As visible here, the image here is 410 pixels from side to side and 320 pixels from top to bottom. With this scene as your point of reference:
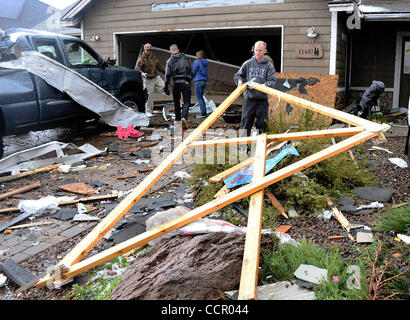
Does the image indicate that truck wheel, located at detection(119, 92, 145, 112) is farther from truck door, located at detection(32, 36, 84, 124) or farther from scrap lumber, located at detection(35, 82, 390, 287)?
scrap lumber, located at detection(35, 82, 390, 287)

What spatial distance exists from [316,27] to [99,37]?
6995 mm

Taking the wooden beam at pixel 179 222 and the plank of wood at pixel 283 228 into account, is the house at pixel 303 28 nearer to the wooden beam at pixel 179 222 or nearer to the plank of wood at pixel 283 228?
the plank of wood at pixel 283 228

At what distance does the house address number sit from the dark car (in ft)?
14.3

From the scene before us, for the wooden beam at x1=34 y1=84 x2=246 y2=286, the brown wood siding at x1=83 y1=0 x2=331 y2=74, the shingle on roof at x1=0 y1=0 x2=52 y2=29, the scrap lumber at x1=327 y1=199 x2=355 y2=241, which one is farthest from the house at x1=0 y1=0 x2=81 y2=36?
the scrap lumber at x1=327 y1=199 x2=355 y2=241

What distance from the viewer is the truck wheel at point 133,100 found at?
31.6 ft

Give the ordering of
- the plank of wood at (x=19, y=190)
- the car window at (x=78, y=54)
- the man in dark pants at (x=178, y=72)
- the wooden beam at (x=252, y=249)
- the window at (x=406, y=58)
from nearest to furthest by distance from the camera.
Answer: the wooden beam at (x=252, y=249) → the plank of wood at (x=19, y=190) → the car window at (x=78, y=54) → the man in dark pants at (x=178, y=72) → the window at (x=406, y=58)

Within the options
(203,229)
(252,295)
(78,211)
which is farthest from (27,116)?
(252,295)

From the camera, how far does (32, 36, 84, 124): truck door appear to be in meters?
7.52

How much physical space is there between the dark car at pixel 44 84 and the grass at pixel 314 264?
18.3 feet

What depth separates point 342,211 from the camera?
454 cm

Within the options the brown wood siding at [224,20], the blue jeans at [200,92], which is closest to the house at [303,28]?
the brown wood siding at [224,20]
